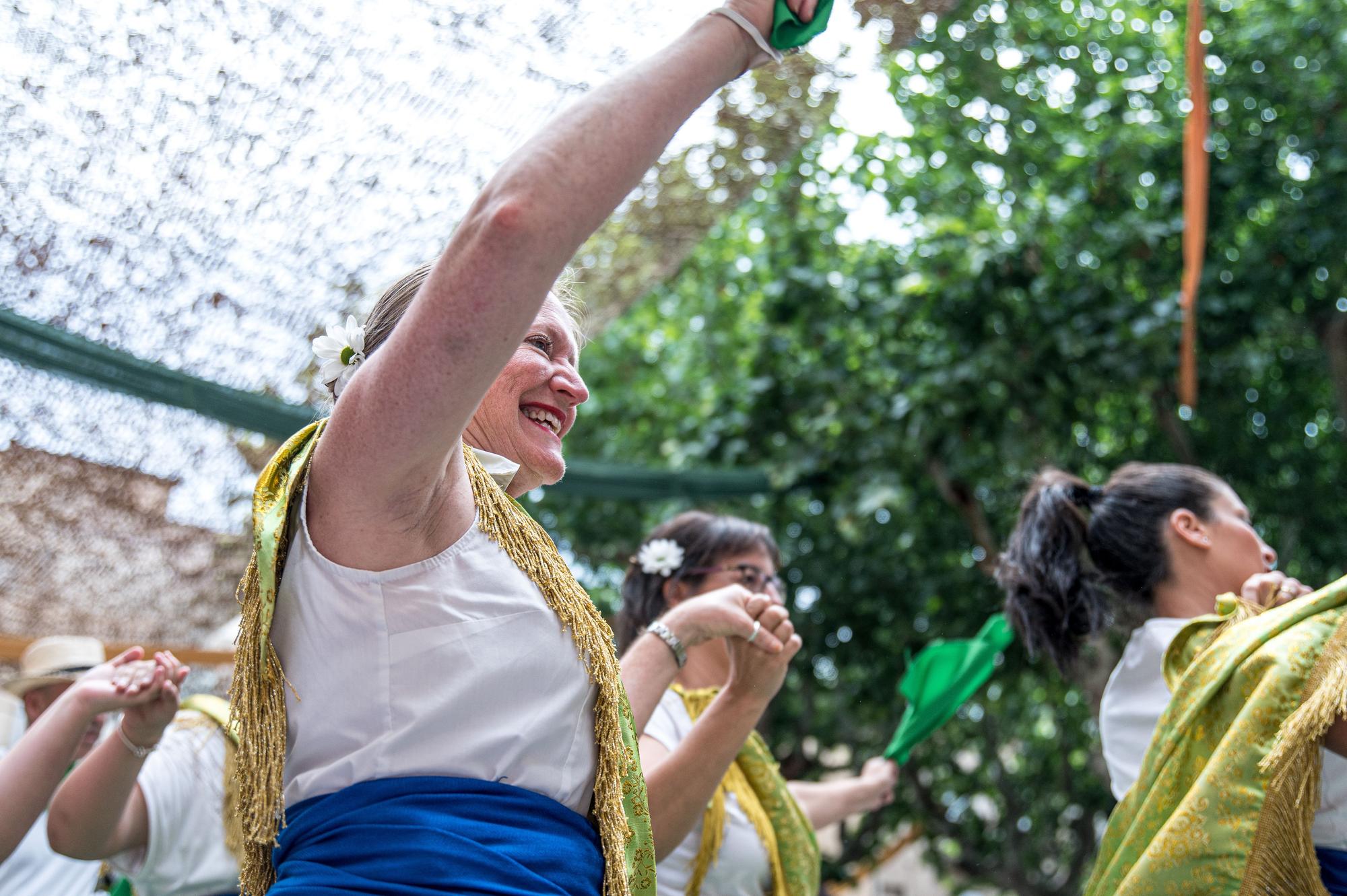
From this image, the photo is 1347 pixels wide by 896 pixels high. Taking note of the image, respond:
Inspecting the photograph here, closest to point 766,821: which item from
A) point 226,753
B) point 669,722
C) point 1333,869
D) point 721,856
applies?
point 721,856

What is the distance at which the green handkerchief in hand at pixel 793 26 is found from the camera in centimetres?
120

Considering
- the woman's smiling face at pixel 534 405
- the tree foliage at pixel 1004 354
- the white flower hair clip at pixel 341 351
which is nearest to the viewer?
the white flower hair clip at pixel 341 351

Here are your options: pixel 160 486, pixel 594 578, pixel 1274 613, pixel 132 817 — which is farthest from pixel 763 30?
pixel 594 578

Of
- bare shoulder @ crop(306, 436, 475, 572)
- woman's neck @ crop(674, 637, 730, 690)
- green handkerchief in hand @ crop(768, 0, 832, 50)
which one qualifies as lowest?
woman's neck @ crop(674, 637, 730, 690)

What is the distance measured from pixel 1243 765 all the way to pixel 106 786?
6.57 feet

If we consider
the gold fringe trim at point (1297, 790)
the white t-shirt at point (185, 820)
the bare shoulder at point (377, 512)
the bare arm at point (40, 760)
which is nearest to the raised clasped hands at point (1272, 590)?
the gold fringe trim at point (1297, 790)

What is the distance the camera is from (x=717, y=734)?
Result: 1.95 m

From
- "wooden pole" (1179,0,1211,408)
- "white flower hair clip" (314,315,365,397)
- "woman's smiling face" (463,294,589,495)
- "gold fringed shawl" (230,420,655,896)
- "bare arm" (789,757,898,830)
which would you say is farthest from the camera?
"wooden pole" (1179,0,1211,408)

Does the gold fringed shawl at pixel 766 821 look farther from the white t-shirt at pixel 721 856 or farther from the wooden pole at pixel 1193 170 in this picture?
the wooden pole at pixel 1193 170

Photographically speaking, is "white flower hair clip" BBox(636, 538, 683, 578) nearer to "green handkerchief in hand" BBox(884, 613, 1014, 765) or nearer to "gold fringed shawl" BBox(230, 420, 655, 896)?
"green handkerchief in hand" BBox(884, 613, 1014, 765)

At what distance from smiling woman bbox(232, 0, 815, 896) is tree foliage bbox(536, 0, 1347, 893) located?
128 inches

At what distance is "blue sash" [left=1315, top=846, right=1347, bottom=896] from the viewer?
2.01m

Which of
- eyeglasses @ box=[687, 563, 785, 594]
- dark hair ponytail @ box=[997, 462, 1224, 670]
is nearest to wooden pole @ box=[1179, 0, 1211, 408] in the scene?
dark hair ponytail @ box=[997, 462, 1224, 670]

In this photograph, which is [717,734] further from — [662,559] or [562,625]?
[662,559]
